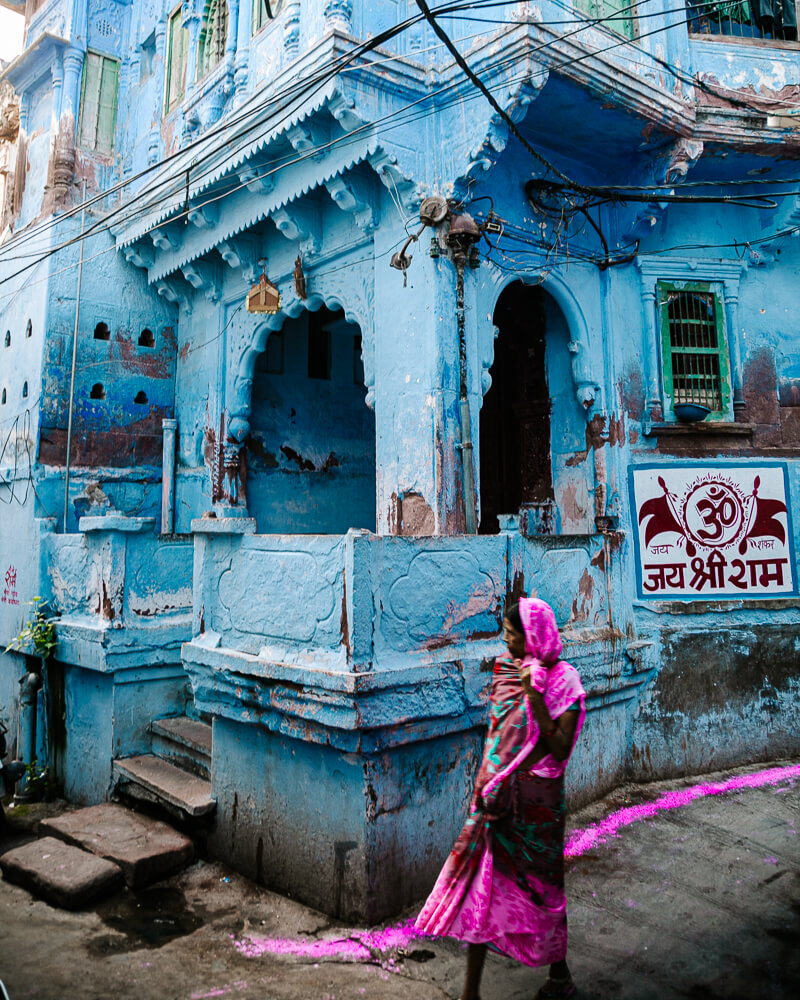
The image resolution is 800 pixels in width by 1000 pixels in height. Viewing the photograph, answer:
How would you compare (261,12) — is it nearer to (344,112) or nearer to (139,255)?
(344,112)

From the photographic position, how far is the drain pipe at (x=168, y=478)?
8.47 metres

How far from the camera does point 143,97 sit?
8789mm

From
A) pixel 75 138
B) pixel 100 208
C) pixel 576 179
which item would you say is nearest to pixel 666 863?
pixel 576 179

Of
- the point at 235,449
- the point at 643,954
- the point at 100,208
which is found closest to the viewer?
the point at 643,954

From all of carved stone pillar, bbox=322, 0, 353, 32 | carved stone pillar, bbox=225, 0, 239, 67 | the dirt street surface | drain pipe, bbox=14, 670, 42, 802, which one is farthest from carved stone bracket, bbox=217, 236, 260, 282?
the dirt street surface

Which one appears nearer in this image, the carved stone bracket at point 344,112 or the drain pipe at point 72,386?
the carved stone bracket at point 344,112

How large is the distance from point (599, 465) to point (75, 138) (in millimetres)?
7412

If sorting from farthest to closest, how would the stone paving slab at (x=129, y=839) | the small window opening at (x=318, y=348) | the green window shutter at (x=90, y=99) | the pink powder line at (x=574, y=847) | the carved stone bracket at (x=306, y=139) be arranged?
the green window shutter at (x=90, y=99) → the small window opening at (x=318, y=348) → the carved stone bracket at (x=306, y=139) → the stone paving slab at (x=129, y=839) → the pink powder line at (x=574, y=847)

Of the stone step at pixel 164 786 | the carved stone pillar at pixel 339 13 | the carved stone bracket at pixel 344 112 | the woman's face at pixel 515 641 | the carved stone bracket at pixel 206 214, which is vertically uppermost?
the carved stone pillar at pixel 339 13

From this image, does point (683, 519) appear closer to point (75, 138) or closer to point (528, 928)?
point (528, 928)

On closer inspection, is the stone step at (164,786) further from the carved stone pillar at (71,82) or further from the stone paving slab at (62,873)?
the carved stone pillar at (71,82)

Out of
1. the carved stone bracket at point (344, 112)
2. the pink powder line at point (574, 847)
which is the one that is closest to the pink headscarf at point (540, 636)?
the pink powder line at point (574, 847)

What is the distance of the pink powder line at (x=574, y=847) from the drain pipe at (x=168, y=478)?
5.62m

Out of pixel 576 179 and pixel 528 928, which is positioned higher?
pixel 576 179
